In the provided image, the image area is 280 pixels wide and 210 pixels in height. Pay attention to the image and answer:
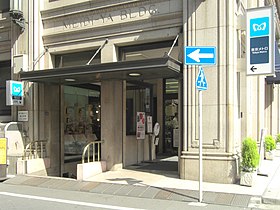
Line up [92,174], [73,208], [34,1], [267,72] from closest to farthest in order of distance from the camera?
[73,208], [267,72], [92,174], [34,1]

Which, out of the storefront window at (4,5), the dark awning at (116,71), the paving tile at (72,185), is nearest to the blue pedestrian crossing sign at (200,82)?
the dark awning at (116,71)

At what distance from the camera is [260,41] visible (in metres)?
9.38

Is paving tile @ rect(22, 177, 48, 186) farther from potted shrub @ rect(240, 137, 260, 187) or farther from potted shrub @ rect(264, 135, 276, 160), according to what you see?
potted shrub @ rect(264, 135, 276, 160)

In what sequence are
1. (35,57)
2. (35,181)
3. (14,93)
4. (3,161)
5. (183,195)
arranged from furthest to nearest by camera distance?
(35,57)
(14,93)
(3,161)
(35,181)
(183,195)

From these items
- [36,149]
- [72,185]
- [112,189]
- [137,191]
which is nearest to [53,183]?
[72,185]

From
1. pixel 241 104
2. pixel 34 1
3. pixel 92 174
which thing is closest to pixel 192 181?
pixel 92 174

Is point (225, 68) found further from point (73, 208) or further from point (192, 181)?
point (73, 208)

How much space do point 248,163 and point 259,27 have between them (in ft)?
12.1

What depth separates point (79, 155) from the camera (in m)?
14.9

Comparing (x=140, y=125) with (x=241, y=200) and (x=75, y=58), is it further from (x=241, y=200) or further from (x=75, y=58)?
(x=241, y=200)

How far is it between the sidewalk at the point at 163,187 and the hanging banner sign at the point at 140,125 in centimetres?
233

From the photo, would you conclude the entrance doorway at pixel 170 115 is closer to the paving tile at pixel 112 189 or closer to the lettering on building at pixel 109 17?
the lettering on building at pixel 109 17

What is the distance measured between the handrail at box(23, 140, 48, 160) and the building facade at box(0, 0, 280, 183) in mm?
239

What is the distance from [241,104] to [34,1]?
8814mm
